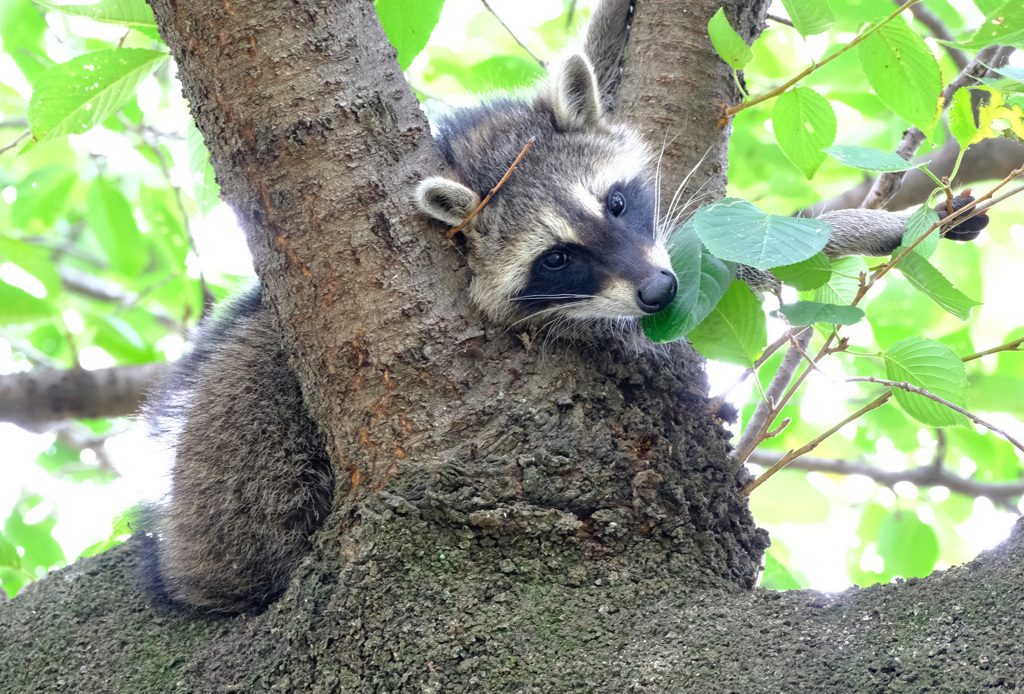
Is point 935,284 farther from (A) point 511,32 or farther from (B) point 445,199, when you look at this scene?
(A) point 511,32

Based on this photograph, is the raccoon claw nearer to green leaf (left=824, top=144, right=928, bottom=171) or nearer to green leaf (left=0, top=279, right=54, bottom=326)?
green leaf (left=824, top=144, right=928, bottom=171)

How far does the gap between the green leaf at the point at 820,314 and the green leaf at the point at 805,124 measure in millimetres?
475

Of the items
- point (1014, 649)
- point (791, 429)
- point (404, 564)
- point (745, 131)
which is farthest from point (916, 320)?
point (404, 564)

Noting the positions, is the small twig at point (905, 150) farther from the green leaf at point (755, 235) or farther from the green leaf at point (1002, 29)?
the green leaf at point (755, 235)

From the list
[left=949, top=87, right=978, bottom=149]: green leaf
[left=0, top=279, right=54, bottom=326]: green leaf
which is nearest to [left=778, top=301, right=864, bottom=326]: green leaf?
[left=949, top=87, right=978, bottom=149]: green leaf

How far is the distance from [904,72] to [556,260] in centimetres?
118

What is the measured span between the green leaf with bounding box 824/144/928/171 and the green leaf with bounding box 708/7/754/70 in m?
0.48

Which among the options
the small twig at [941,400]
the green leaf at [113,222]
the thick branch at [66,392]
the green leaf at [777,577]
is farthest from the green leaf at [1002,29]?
the thick branch at [66,392]

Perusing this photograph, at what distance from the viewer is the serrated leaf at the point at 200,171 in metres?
2.59

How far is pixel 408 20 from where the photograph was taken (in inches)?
87.4

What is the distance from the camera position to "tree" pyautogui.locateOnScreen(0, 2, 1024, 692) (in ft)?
5.09

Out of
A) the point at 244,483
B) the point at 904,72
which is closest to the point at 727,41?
the point at 904,72

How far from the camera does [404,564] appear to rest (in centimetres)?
166

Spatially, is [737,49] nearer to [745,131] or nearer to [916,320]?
[916,320]
